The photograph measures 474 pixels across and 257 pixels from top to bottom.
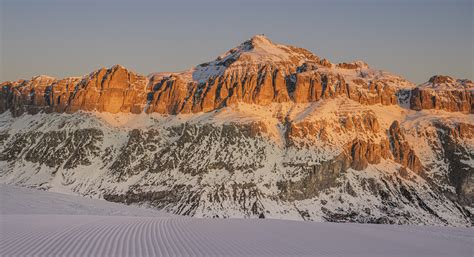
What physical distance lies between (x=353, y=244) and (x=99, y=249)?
81.9 ft

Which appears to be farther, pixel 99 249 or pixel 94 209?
pixel 94 209

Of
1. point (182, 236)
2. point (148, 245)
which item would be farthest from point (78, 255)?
point (182, 236)

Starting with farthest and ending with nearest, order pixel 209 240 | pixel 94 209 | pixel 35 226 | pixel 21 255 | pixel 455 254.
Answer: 1. pixel 94 209
2. pixel 35 226
3. pixel 209 240
4. pixel 455 254
5. pixel 21 255

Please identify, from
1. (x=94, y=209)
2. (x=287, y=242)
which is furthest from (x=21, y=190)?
(x=287, y=242)

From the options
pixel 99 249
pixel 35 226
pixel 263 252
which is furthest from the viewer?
pixel 35 226

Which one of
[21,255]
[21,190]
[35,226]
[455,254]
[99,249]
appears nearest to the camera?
[21,255]

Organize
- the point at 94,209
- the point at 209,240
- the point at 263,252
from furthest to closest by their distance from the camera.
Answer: the point at 94,209
the point at 209,240
the point at 263,252

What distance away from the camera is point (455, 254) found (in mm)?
52125

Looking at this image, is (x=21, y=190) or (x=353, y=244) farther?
(x=21, y=190)

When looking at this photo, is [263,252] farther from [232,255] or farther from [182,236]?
[182,236]

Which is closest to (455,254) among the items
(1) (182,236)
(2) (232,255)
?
(2) (232,255)

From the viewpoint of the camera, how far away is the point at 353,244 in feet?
191

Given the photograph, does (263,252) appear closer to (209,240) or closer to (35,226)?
(209,240)

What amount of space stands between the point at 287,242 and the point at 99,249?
1920cm
